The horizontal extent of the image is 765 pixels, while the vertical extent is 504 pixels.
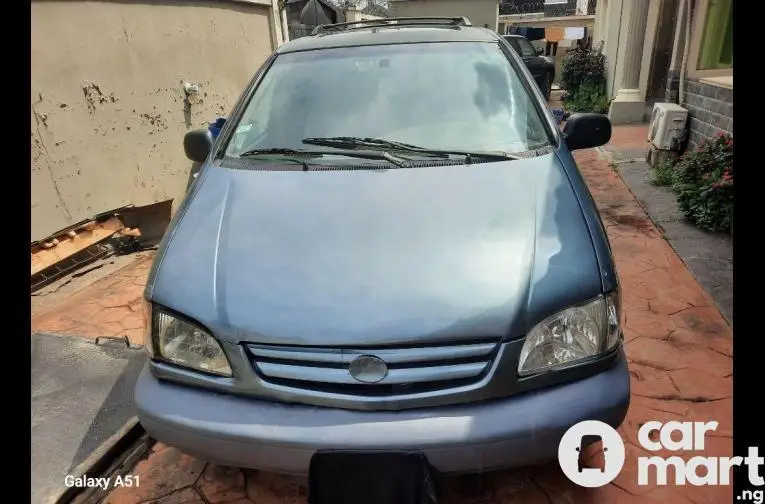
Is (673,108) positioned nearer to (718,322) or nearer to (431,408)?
(718,322)

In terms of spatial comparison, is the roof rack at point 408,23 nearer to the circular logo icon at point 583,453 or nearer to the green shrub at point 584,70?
the circular logo icon at point 583,453

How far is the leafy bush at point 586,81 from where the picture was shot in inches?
390

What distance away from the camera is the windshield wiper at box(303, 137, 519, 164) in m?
2.19

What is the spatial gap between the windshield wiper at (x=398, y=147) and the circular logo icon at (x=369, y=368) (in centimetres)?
102

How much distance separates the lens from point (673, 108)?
5.67m

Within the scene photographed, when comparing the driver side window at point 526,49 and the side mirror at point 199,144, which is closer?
the side mirror at point 199,144

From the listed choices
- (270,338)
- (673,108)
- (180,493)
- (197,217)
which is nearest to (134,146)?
(197,217)

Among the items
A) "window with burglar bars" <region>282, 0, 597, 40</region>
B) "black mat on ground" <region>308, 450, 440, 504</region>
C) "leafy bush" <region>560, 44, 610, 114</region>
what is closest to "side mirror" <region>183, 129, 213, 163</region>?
"window with burglar bars" <region>282, 0, 597, 40</region>

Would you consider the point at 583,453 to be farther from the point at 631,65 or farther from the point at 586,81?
the point at 586,81

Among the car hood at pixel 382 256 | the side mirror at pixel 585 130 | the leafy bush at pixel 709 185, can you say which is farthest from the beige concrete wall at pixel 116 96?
the leafy bush at pixel 709 185

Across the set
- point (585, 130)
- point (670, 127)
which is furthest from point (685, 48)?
point (585, 130)
